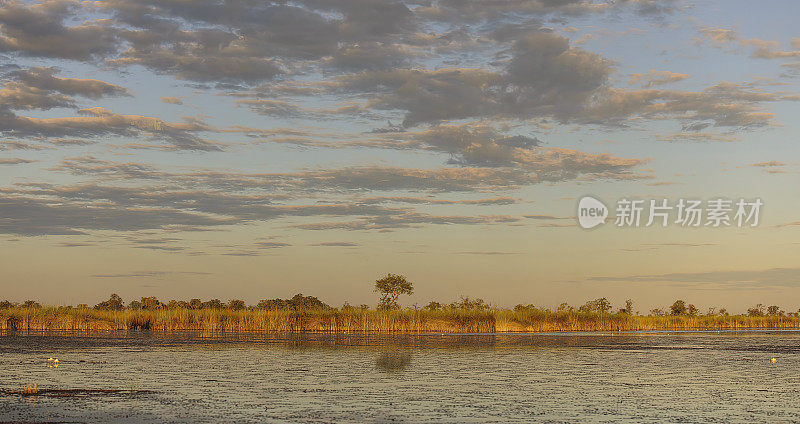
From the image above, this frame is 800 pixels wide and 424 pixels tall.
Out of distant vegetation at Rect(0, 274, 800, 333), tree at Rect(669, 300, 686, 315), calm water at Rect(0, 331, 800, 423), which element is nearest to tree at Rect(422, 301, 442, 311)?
distant vegetation at Rect(0, 274, 800, 333)

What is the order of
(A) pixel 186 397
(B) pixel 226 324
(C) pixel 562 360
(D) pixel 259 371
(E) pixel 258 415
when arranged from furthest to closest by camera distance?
(B) pixel 226 324 < (C) pixel 562 360 < (D) pixel 259 371 < (A) pixel 186 397 < (E) pixel 258 415

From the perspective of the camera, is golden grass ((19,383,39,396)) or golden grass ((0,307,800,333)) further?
golden grass ((0,307,800,333))

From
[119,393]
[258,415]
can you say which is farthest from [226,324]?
[258,415]

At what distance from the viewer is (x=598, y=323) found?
240 feet

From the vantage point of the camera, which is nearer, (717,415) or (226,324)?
(717,415)

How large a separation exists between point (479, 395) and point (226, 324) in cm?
4518

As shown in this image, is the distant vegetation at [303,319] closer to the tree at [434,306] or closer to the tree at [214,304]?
the tree at [434,306]

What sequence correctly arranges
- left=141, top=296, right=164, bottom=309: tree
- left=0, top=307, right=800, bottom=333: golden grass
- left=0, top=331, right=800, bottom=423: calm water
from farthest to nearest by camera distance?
left=141, top=296, right=164, bottom=309: tree, left=0, top=307, right=800, bottom=333: golden grass, left=0, top=331, right=800, bottom=423: calm water

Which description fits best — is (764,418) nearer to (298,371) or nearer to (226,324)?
(298,371)

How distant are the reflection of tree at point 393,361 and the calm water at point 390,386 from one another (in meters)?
0.04

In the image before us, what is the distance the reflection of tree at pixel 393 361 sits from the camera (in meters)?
27.8

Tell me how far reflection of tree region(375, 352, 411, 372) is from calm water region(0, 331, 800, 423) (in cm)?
4

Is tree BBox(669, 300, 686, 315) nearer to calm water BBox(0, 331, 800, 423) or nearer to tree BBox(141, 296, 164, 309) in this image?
tree BBox(141, 296, 164, 309)

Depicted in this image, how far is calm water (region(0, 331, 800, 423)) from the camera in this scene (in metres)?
16.9
